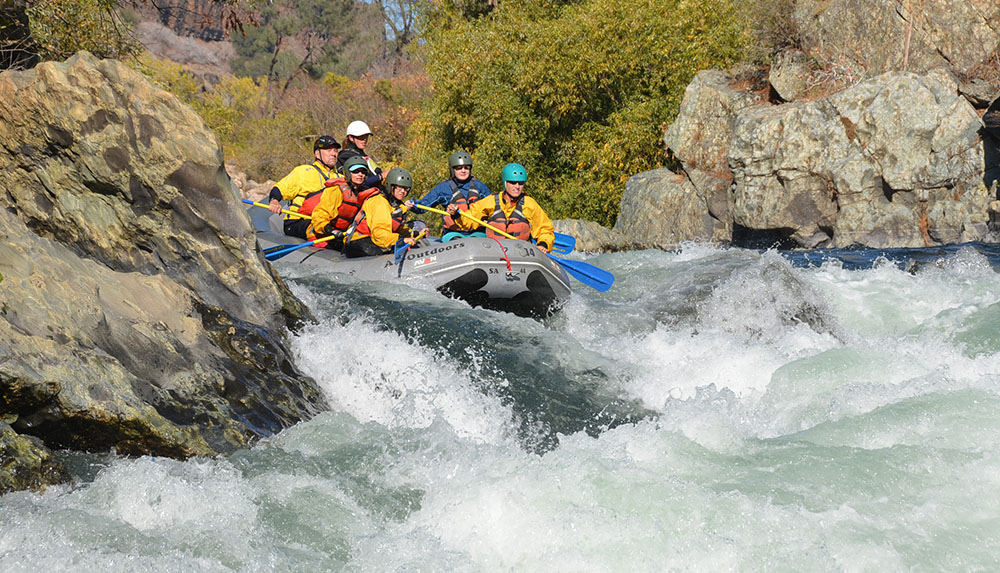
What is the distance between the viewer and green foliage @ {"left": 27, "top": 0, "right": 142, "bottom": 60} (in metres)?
8.04

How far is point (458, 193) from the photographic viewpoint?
9023 millimetres

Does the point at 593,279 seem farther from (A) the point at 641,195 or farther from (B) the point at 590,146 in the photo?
(B) the point at 590,146

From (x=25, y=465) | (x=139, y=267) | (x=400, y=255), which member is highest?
(x=139, y=267)

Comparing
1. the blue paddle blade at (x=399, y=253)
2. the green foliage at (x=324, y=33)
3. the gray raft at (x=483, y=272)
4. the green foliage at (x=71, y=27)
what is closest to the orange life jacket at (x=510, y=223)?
the gray raft at (x=483, y=272)

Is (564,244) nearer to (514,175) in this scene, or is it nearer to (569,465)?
(514,175)

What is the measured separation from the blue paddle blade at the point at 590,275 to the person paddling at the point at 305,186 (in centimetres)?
277

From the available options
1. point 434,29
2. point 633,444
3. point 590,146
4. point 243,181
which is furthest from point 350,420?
point 243,181

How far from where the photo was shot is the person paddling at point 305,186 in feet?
31.3

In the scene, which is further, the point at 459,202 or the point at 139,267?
the point at 459,202

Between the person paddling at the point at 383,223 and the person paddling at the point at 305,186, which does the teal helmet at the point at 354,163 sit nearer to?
the person paddling at the point at 383,223

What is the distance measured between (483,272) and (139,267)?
10.4 ft

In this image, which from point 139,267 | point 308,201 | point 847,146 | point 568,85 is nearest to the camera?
point 139,267

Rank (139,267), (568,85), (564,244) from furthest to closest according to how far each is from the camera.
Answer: (568,85) → (564,244) → (139,267)

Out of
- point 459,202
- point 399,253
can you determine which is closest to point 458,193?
point 459,202
